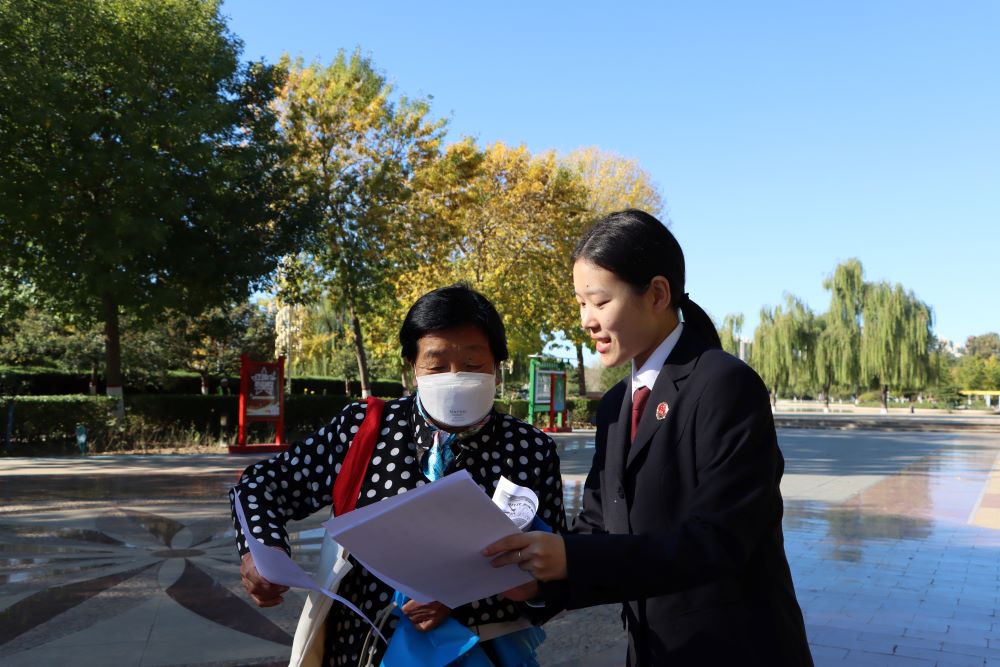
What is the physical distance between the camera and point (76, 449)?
1695cm

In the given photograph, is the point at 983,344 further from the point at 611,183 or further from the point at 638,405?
the point at 638,405

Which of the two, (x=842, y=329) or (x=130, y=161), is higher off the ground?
(x=130, y=161)

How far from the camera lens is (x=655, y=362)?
1853 millimetres

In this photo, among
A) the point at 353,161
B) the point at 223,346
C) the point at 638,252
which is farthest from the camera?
the point at 223,346

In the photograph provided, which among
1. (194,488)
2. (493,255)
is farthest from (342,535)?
(493,255)

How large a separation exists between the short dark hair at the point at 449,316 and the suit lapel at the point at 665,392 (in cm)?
56

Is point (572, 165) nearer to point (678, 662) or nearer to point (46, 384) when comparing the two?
point (46, 384)

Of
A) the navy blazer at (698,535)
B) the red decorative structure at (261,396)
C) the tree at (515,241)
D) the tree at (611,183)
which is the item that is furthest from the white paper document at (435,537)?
the tree at (611,183)

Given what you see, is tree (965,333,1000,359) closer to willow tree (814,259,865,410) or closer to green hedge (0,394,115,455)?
willow tree (814,259,865,410)

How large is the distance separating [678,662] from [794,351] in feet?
166

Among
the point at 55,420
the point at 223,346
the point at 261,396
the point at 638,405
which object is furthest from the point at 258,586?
the point at 223,346

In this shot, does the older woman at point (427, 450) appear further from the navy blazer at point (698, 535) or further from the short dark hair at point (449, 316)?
the navy blazer at point (698, 535)

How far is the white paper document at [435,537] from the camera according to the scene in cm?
154

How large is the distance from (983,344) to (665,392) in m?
156
